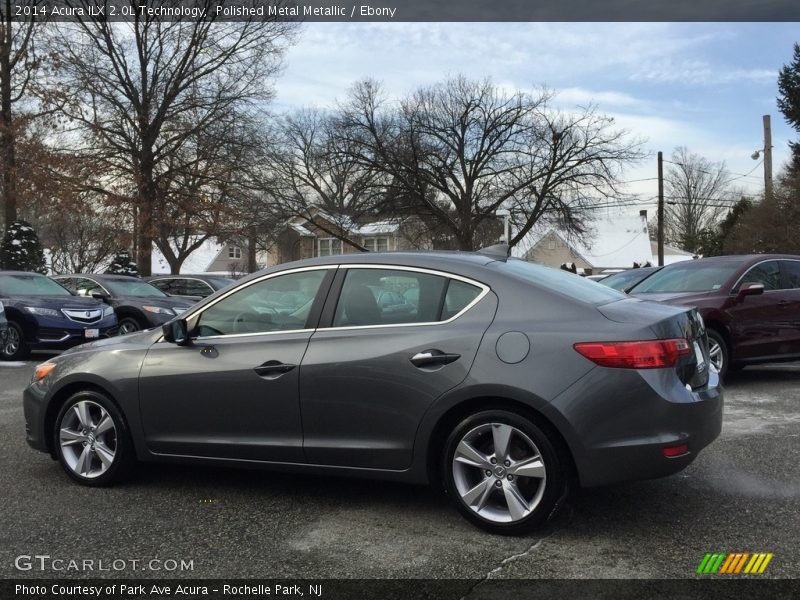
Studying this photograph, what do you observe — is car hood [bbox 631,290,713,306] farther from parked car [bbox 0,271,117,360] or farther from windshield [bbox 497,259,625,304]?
parked car [bbox 0,271,117,360]

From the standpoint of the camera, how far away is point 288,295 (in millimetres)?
4660

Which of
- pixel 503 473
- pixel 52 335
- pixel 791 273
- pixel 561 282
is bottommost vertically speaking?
pixel 503 473

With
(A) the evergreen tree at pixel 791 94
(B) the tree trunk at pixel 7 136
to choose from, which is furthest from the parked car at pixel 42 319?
(A) the evergreen tree at pixel 791 94

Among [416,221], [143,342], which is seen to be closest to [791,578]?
[143,342]

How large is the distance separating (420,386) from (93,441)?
2.34 m

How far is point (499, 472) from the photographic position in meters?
3.89

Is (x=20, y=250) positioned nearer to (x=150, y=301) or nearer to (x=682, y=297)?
(x=150, y=301)

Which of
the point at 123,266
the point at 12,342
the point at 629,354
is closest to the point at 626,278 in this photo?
the point at 629,354

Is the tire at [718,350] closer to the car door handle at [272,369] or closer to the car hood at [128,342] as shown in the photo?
the car door handle at [272,369]

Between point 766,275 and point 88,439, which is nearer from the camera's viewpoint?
point 88,439

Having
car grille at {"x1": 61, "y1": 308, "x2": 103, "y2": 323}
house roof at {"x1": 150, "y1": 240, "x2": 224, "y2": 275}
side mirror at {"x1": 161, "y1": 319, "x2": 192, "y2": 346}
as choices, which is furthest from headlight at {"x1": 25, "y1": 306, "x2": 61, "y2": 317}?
house roof at {"x1": 150, "y1": 240, "x2": 224, "y2": 275}

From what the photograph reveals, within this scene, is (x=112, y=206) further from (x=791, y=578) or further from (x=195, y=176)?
(x=791, y=578)

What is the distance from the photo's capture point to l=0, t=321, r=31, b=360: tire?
1203 centimetres

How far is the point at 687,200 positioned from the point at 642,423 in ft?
244
